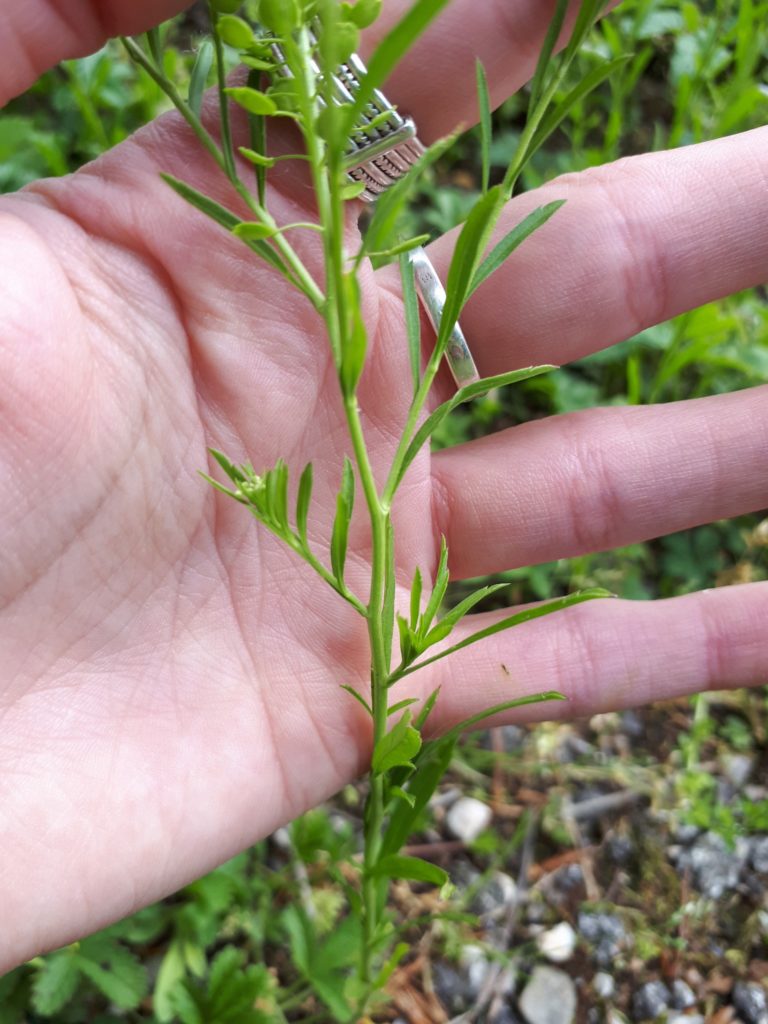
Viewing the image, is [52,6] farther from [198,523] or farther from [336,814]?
[336,814]

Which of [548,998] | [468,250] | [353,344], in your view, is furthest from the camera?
[548,998]

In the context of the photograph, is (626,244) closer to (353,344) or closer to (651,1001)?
(353,344)

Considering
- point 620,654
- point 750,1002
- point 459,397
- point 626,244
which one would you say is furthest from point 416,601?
point 750,1002

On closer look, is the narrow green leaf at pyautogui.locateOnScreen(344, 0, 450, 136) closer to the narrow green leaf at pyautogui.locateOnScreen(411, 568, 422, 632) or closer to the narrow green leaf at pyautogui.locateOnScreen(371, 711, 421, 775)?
the narrow green leaf at pyautogui.locateOnScreen(411, 568, 422, 632)

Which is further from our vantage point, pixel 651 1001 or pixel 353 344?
pixel 651 1001

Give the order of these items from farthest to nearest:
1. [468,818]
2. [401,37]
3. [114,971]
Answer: [468,818]
[114,971]
[401,37]

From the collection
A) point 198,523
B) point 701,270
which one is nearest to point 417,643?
point 198,523
